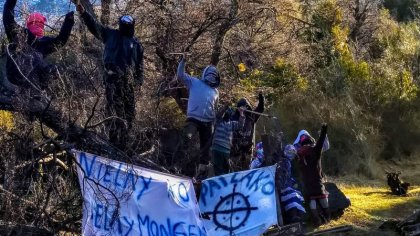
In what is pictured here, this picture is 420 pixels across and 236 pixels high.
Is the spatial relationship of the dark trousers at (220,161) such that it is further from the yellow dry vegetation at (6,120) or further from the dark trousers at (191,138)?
the yellow dry vegetation at (6,120)

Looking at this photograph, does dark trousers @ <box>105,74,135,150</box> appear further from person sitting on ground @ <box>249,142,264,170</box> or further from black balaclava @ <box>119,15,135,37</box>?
person sitting on ground @ <box>249,142,264,170</box>

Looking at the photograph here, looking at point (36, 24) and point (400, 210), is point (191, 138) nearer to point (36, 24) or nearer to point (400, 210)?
point (36, 24)

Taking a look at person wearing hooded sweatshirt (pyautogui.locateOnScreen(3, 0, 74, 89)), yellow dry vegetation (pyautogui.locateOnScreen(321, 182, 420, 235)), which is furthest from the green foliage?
person wearing hooded sweatshirt (pyautogui.locateOnScreen(3, 0, 74, 89))

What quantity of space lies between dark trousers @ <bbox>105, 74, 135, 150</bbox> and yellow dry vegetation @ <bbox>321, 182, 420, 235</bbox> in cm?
367

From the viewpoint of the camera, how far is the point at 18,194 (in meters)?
7.13

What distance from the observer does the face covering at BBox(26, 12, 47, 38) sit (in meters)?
8.05

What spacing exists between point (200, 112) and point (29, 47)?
244 centimetres

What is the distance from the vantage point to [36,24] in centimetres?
812

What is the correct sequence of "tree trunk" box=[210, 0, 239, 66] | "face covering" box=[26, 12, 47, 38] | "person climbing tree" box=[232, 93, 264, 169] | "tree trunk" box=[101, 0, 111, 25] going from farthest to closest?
"tree trunk" box=[210, 0, 239, 66], "tree trunk" box=[101, 0, 111, 25], "person climbing tree" box=[232, 93, 264, 169], "face covering" box=[26, 12, 47, 38]

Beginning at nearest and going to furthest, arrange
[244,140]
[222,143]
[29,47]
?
[29,47], [222,143], [244,140]

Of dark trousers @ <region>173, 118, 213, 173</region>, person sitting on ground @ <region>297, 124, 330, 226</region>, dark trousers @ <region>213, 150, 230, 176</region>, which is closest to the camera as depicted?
dark trousers @ <region>173, 118, 213, 173</region>

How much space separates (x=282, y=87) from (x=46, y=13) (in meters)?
8.65

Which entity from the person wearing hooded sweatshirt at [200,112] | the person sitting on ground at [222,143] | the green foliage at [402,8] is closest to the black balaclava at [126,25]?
the person wearing hooded sweatshirt at [200,112]

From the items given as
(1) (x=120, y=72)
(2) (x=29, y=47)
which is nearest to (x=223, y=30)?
(1) (x=120, y=72)
